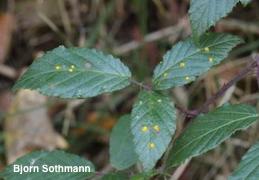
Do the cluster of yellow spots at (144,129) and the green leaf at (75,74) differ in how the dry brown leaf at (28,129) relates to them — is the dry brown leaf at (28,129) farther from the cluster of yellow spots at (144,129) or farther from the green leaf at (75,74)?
the cluster of yellow spots at (144,129)

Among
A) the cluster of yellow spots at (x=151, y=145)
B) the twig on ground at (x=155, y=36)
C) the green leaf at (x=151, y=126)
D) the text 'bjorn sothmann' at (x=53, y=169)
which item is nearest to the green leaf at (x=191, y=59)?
the green leaf at (x=151, y=126)

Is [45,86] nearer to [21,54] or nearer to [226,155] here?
[226,155]

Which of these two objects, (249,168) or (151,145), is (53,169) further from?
(249,168)

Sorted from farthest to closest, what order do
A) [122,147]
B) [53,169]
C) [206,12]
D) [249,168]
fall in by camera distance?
[122,147] → [53,169] → [206,12] → [249,168]

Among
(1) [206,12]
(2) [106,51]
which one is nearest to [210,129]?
(1) [206,12]

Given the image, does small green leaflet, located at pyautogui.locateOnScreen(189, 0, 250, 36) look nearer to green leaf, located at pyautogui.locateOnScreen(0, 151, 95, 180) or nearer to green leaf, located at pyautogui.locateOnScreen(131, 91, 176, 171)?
green leaf, located at pyautogui.locateOnScreen(131, 91, 176, 171)

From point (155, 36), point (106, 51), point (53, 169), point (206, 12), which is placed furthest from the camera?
point (155, 36)
